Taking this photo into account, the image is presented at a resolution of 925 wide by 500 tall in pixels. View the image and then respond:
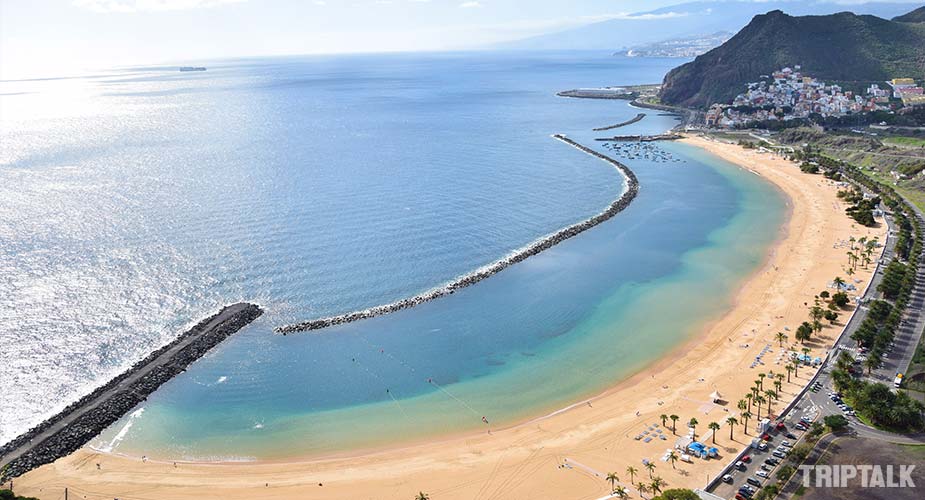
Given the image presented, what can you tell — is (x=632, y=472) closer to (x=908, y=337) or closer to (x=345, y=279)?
(x=908, y=337)

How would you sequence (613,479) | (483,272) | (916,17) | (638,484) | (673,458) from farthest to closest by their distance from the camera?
1. (916,17)
2. (483,272)
3. (673,458)
4. (613,479)
5. (638,484)

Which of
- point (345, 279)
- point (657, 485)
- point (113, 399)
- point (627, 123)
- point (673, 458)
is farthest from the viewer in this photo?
point (627, 123)

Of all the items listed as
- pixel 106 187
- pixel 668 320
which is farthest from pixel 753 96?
pixel 106 187

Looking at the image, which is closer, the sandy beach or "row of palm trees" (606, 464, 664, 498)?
"row of palm trees" (606, 464, 664, 498)

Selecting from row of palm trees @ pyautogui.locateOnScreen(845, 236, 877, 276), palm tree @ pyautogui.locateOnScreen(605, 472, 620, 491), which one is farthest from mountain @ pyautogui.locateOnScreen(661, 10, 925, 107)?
palm tree @ pyautogui.locateOnScreen(605, 472, 620, 491)

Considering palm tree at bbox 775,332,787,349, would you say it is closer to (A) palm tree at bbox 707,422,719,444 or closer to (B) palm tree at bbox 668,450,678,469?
(A) palm tree at bbox 707,422,719,444

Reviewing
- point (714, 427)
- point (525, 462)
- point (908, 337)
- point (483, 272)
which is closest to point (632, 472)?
point (525, 462)
